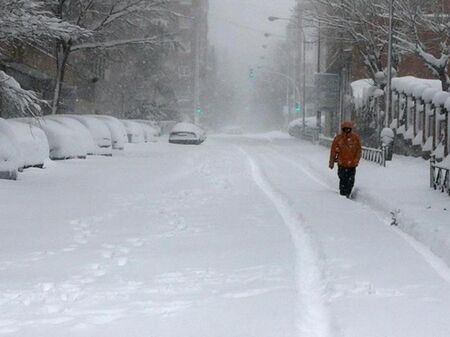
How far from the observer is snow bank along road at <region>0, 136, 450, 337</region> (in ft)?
16.9

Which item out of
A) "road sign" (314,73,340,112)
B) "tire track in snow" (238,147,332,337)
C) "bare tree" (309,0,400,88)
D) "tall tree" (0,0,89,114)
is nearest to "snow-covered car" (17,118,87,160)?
"tall tree" (0,0,89,114)

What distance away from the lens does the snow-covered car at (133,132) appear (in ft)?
114

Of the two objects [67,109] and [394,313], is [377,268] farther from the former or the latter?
[67,109]

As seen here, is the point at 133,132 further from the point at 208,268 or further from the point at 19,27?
the point at 208,268

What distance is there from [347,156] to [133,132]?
22.0 metres

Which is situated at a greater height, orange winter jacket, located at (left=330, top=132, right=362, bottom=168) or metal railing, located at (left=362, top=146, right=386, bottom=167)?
orange winter jacket, located at (left=330, top=132, right=362, bottom=168)

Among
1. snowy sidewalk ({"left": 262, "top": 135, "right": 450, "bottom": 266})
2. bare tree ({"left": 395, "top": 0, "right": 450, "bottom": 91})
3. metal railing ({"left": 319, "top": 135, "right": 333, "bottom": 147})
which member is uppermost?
bare tree ({"left": 395, "top": 0, "right": 450, "bottom": 91})

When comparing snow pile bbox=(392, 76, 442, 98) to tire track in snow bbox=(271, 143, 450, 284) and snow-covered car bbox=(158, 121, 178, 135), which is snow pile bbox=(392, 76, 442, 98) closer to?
tire track in snow bbox=(271, 143, 450, 284)

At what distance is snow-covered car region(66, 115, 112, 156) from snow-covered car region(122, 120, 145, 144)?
1008cm

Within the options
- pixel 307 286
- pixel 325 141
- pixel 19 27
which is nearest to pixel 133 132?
pixel 325 141

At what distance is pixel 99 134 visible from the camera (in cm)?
2441

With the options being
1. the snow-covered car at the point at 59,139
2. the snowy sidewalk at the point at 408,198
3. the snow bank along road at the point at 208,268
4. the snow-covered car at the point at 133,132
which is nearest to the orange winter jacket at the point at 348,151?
the snowy sidewalk at the point at 408,198

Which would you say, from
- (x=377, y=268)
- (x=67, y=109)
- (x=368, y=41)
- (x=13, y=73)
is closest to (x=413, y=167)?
(x=368, y=41)

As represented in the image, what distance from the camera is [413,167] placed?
2139 centimetres
